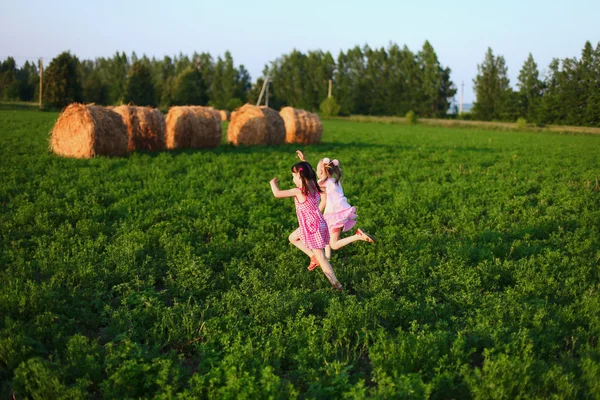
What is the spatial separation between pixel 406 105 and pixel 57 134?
65.5m

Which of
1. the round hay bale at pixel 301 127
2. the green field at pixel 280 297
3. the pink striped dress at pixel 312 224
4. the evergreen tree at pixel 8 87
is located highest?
the evergreen tree at pixel 8 87

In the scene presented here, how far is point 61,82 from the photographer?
59.5 m

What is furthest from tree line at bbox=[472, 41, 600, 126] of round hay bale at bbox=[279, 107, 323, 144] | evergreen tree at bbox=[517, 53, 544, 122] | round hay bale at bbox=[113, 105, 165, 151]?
round hay bale at bbox=[113, 105, 165, 151]

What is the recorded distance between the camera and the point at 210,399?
3.86m

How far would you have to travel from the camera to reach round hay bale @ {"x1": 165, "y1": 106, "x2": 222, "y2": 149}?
1848 cm

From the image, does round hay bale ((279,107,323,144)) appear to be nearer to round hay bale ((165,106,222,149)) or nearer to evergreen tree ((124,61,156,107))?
round hay bale ((165,106,222,149))

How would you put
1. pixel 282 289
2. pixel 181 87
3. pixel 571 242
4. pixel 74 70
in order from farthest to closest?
1. pixel 181 87
2. pixel 74 70
3. pixel 571 242
4. pixel 282 289

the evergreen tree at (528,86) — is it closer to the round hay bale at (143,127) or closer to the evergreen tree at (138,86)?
the evergreen tree at (138,86)

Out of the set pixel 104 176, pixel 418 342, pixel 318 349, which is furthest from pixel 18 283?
pixel 104 176

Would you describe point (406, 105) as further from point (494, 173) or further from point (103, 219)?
point (103, 219)

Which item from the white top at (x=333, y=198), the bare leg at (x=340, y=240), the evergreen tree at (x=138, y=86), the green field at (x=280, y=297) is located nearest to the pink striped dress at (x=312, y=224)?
the green field at (x=280, y=297)

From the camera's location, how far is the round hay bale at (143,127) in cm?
1689

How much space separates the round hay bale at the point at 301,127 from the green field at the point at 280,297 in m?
12.8

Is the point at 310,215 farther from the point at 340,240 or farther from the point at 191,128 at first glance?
the point at 191,128
